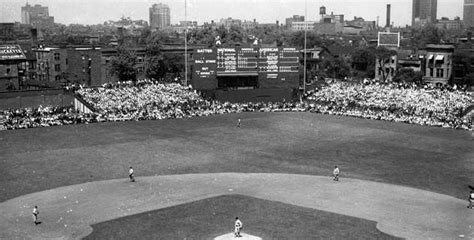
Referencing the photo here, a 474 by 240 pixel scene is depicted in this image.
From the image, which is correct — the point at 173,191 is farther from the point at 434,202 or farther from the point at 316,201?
the point at 434,202

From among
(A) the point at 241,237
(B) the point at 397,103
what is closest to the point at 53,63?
(B) the point at 397,103

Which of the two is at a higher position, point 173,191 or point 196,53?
point 196,53

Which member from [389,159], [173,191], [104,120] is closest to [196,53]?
[104,120]

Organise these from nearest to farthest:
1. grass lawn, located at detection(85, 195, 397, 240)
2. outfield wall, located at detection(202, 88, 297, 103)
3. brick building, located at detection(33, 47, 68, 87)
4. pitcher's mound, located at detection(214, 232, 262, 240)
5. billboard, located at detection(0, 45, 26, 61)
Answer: pitcher's mound, located at detection(214, 232, 262, 240), grass lawn, located at detection(85, 195, 397, 240), outfield wall, located at detection(202, 88, 297, 103), billboard, located at detection(0, 45, 26, 61), brick building, located at detection(33, 47, 68, 87)

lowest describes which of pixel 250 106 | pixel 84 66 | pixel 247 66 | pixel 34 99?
pixel 250 106

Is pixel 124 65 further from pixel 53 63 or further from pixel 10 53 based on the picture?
pixel 10 53

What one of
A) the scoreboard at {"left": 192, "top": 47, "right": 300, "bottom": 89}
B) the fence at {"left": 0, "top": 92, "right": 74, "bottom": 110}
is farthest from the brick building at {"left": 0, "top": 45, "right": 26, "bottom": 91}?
the scoreboard at {"left": 192, "top": 47, "right": 300, "bottom": 89}

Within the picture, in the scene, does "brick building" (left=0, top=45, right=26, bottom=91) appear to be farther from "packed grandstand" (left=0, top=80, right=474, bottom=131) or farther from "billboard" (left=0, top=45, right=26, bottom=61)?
"packed grandstand" (left=0, top=80, right=474, bottom=131)
